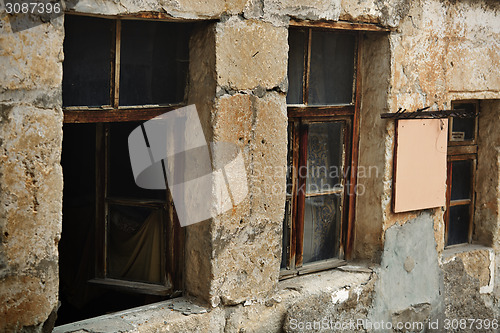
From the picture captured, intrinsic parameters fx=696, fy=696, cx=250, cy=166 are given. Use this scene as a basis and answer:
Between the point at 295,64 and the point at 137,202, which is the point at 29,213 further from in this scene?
the point at 295,64

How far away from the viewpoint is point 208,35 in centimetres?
343

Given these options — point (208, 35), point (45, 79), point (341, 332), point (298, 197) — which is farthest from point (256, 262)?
point (45, 79)

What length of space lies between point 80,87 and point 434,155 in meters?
2.42

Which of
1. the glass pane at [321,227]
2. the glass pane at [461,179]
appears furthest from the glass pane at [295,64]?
the glass pane at [461,179]

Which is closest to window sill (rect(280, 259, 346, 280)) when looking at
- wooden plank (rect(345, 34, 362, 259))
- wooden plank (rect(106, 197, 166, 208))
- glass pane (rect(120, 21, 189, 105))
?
wooden plank (rect(345, 34, 362, 259))

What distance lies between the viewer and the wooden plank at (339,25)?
12.4ft

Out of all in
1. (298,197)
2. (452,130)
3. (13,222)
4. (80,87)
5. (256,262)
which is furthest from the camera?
(452,130)

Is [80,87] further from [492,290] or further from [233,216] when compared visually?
[492,290]

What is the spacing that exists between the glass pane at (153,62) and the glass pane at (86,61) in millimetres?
94

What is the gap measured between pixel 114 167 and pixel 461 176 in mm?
2620

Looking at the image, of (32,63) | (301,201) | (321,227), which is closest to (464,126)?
(321,227)

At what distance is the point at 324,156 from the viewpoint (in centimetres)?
427

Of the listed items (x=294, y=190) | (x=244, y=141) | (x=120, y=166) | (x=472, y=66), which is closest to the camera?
(x=244, y=141)

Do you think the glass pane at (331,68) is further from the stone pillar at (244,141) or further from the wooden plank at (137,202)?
the wooden plank at (137,202)
